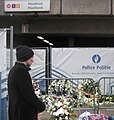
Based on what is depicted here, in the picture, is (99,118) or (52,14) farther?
(52,14)

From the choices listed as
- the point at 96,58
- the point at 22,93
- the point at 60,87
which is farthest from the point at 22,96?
the point at 96,58

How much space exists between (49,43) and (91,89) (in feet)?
58.1

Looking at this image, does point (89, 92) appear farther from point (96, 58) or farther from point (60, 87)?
point (96, 58)

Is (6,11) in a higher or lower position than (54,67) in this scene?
higher

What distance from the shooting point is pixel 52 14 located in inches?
807

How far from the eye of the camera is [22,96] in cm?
466

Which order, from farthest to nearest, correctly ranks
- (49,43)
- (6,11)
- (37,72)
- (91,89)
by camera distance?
(49,43), (6,11), (37,72), (91,89)

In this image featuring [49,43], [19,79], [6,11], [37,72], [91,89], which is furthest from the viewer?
[49,43]

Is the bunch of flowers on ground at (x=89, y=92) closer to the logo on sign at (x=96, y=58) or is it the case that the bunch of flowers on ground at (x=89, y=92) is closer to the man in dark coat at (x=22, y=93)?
the logo on sign at (x=96, y=58)

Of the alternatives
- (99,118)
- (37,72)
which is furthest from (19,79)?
(37,72)

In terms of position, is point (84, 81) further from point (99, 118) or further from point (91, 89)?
point (99, 118)

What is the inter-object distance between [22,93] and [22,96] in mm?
41

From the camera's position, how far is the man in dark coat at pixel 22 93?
4.63 meters

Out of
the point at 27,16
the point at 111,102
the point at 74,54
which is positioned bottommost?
the point at 111,102
